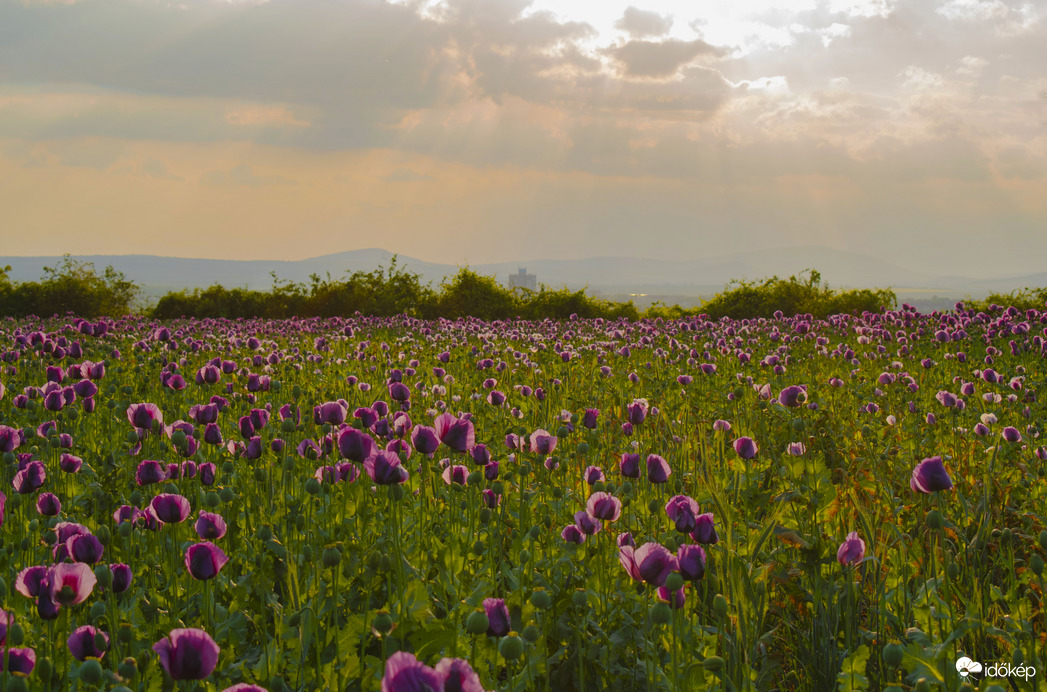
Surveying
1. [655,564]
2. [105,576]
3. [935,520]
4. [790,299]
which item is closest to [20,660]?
[105,576]

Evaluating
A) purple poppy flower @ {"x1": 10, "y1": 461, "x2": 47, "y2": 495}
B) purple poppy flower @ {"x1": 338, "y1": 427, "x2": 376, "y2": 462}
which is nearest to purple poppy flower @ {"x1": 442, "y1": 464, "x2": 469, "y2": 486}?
purple poppy flower @ {"x1": 338, "y1": 427, "x2": 376, "y2": 462}

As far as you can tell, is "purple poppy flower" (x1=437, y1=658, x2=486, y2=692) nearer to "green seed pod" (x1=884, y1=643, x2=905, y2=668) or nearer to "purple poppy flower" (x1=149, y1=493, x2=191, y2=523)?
"green seed pod" (x1=884, y1=643, x2=905, y2=668)

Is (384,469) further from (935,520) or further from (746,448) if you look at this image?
(935,520)

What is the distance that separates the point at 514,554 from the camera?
3.11m

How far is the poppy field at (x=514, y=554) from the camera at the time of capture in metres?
2.05

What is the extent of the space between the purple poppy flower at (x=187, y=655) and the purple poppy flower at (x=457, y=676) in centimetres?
68

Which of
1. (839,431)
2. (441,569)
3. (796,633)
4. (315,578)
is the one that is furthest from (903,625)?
(839,431)

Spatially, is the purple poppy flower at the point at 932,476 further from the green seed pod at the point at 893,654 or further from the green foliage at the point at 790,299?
the green foliage at the point at 790,299

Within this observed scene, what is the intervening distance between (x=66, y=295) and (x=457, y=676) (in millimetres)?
31357

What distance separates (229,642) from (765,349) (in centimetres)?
923

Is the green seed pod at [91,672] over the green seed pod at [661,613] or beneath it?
beneath

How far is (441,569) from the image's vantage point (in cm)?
272

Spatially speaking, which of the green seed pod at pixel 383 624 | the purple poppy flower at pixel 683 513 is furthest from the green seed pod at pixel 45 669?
the purple poppy flower at pixel 683 513

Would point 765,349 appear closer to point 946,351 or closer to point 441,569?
point 946,351
